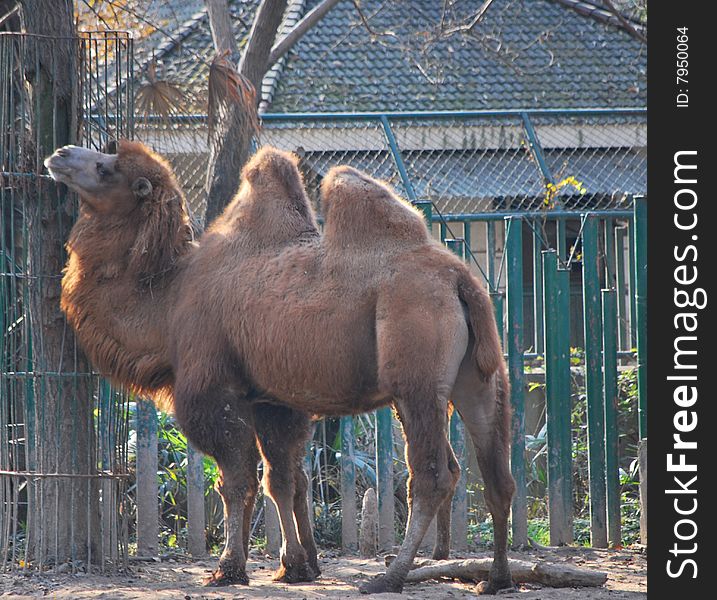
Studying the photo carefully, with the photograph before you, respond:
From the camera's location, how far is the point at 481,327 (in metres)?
6.17

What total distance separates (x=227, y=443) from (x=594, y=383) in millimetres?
2912

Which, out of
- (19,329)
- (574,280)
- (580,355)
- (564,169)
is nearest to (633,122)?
(564,169)

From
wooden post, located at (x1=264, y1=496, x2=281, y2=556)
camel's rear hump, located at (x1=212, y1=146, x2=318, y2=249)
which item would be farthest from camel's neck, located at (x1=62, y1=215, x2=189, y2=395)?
wooden post, located at (x1=264, y1=496, x2=281, y2=556)

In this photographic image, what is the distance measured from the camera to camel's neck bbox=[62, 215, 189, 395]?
680cm

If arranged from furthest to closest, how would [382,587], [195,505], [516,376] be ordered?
[516,376], [195,505], [382,587]

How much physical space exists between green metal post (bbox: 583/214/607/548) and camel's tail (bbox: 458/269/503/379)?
7.12 ft

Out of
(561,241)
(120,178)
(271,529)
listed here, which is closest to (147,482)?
(271,529)

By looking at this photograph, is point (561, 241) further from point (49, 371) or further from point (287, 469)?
point (49, 371)

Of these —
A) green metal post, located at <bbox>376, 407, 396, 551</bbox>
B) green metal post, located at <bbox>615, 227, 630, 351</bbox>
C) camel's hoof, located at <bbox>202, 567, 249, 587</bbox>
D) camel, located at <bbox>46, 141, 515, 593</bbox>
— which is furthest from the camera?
green metal post, located at <bbox>615, 227, 630, 351</bbox>

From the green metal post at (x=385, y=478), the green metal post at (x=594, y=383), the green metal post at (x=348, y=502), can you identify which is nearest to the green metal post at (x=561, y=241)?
the green metal post at (x=594, y=383)

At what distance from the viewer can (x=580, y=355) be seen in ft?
35.1

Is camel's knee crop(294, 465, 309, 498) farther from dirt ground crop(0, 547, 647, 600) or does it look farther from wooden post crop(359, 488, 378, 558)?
wooden post crop(359, 488, 378, 558)
